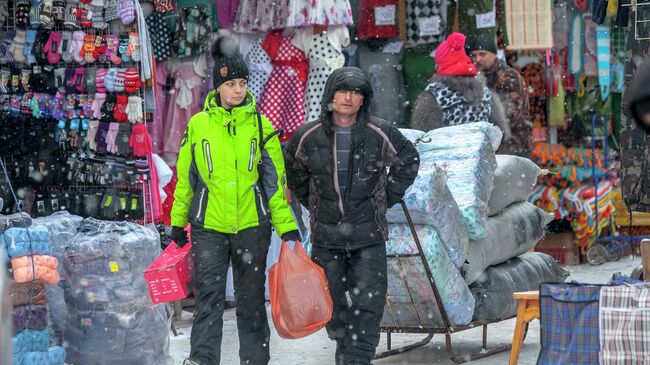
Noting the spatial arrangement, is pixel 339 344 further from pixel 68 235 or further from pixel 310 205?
pixel 68 235

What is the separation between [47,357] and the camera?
771cm

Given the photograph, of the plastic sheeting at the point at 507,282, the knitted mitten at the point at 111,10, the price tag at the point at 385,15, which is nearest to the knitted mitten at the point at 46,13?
the knitted mitten at the point at 111,10

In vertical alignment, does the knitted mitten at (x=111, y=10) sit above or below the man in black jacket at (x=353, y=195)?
above

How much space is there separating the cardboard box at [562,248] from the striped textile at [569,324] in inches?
296

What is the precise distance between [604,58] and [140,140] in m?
5.56

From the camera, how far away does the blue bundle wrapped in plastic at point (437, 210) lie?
8.12m

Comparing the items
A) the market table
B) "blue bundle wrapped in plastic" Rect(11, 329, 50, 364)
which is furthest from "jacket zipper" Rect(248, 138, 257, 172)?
the market table

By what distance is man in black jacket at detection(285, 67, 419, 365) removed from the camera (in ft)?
25.2

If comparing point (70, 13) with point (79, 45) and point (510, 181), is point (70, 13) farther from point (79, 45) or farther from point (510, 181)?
point (510, 181)

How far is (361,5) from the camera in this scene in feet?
40.8

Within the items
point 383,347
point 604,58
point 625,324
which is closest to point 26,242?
point 383,347

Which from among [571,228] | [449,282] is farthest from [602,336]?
[571,228]

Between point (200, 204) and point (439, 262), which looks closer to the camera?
point (200, 204)

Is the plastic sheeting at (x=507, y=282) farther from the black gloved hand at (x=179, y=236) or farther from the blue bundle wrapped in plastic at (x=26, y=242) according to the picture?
the blue bundle wrapped in plastic at (x=26, y=242)
